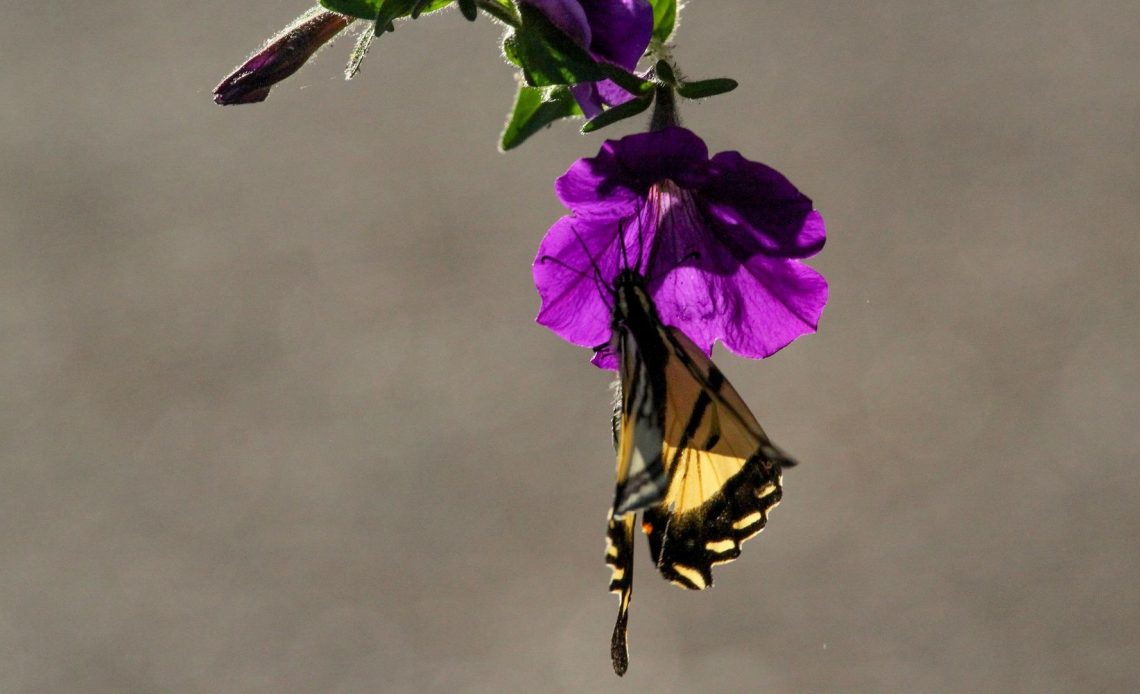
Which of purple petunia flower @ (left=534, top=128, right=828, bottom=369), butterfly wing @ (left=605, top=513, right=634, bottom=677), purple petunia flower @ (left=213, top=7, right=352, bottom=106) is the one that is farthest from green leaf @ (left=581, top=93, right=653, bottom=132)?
butterfly wing @ (left=605, top=513, right=634, bottom=677)

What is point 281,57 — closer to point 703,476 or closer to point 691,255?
point 691,255

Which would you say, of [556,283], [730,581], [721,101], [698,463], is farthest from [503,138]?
[721,101]

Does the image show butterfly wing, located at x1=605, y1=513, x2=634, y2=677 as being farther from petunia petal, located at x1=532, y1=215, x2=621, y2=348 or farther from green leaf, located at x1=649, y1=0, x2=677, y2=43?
green leaf, located at x1=649, y1=0, x2=677, y2=43

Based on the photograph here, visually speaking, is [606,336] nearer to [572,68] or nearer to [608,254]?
[608,254]

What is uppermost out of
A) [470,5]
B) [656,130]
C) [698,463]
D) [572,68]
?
[470,5]

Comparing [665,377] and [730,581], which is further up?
[665,377]

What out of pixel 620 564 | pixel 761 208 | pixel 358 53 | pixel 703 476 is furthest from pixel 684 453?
pixel 358 53

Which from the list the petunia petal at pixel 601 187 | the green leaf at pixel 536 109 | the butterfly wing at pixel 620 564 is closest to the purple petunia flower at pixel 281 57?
the green leaf at pixel 536 109
